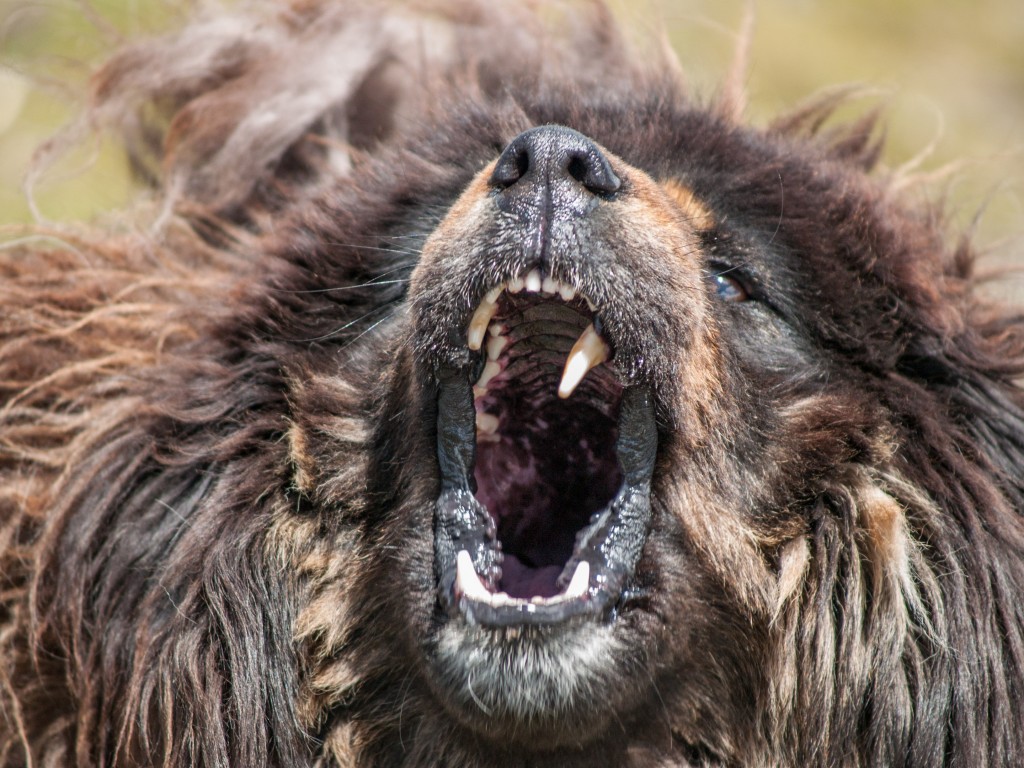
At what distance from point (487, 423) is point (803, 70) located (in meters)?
6.37

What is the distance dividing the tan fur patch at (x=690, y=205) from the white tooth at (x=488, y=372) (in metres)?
0.64

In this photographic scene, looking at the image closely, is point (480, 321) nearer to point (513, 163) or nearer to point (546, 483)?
point (513, 163)

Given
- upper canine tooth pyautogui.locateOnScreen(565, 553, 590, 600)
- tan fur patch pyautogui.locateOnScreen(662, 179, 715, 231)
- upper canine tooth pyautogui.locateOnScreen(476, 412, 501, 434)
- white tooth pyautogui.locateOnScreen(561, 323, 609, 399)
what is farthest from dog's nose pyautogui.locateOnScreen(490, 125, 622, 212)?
upper canine tooth pyautogui.locateOnScreen(565, 553, 590, 600)

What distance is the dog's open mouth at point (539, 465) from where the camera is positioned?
9.70 ft

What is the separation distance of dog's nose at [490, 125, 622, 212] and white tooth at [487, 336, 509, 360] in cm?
42

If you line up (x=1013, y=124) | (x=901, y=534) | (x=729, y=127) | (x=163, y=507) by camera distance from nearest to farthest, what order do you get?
(x=901, y=534), (x=163, y=507), (x=729, y=127), (x=1013, y=124)

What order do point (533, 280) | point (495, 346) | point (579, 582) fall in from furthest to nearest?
point (495, 346)
point (533, 280)
point (579, 582)

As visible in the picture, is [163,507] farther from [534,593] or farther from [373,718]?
[534,593]

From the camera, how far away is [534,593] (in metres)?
3.13

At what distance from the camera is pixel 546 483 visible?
3430mm

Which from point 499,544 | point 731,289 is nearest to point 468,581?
point 499,544

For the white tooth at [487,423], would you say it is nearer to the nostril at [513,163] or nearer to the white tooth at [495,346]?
the white tooth at [495,346]

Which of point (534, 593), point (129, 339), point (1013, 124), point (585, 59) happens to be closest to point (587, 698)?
point (534, 593)

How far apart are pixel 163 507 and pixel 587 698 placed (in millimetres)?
1283
